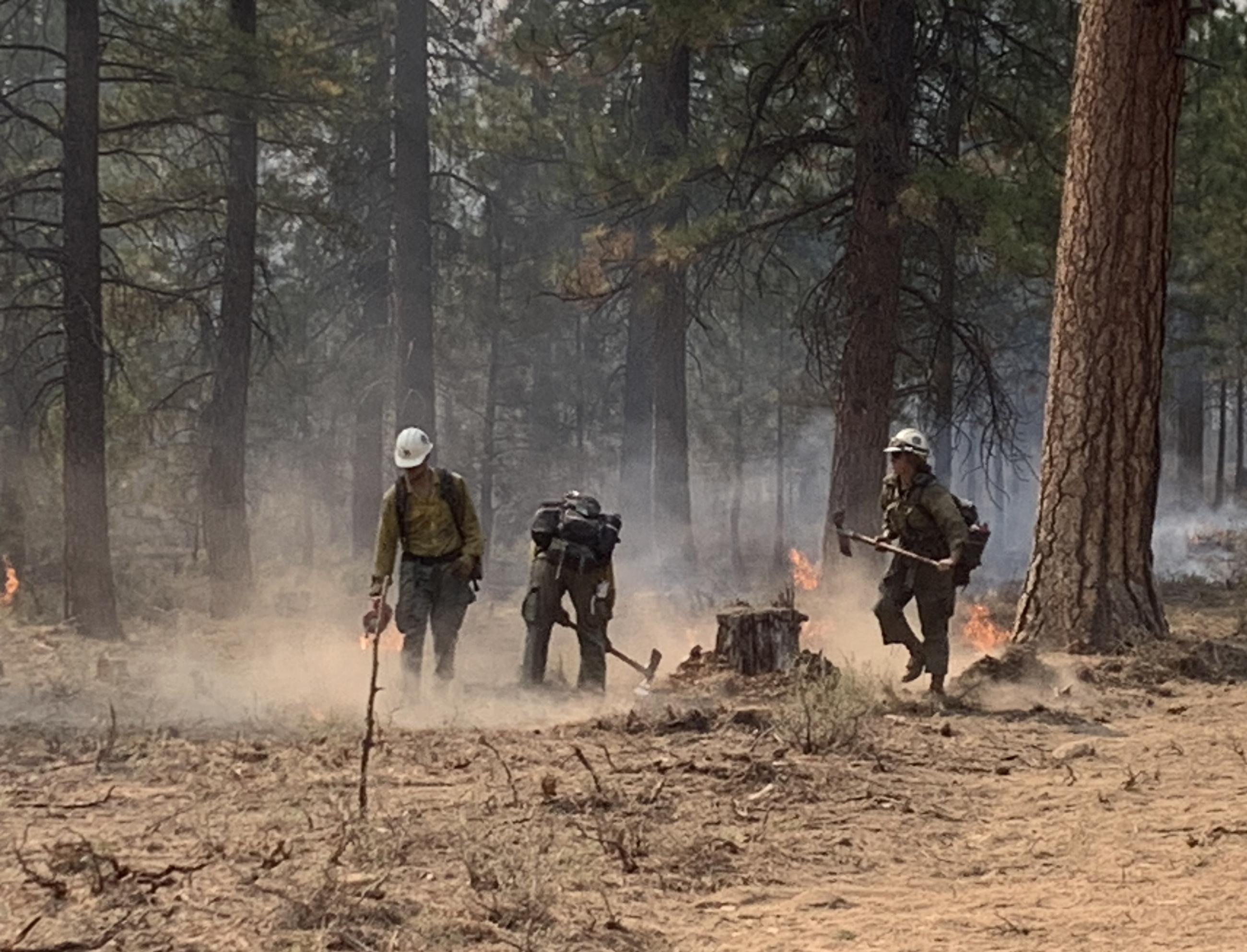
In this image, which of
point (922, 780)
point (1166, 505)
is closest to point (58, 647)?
point (922, 780)

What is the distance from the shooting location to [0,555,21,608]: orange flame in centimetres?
1602

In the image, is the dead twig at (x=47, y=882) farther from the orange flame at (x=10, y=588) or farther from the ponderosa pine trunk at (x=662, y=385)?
the ponderosa pine trunk at (x=662, y=385)

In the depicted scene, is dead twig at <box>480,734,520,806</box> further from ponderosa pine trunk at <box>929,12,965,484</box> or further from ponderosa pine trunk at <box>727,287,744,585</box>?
Answer: ponderosa pine trunk at <box>727,287,744,585</box>

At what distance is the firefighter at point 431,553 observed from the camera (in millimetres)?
9828

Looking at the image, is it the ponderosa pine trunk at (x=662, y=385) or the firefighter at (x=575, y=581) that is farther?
the ponderosa pine trunk at (x=662, y=385)

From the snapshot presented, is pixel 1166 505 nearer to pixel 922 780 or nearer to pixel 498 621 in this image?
pixel 498 621

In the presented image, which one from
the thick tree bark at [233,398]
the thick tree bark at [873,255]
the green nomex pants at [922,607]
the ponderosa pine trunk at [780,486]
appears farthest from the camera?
the ponderosa pine trunk at [780,486]

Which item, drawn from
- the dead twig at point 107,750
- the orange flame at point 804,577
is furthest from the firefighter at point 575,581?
the orange flame at point 804,577

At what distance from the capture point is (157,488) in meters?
26.7

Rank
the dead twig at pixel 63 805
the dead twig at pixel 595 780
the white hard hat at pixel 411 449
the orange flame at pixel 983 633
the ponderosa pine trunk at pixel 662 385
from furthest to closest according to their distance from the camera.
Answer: the ponderosa pine trunk at pixel 662 385 < the orange flame at pixel 983 633 < the white hard hat at pixel 411 449 < the dead twig at pixel 595 780 < the dead twig at pixel 63 805

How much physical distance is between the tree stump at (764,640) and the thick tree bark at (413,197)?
42.1 feet

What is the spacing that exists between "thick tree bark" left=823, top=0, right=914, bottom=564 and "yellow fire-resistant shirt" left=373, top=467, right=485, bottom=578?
5.49 metres

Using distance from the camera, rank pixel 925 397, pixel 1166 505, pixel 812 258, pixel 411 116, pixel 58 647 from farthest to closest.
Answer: pixel 1166 505, pixel 812 258, pixel 411 116, pixel 925 397, pixel 58 647

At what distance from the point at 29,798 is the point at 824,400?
60.0ft
